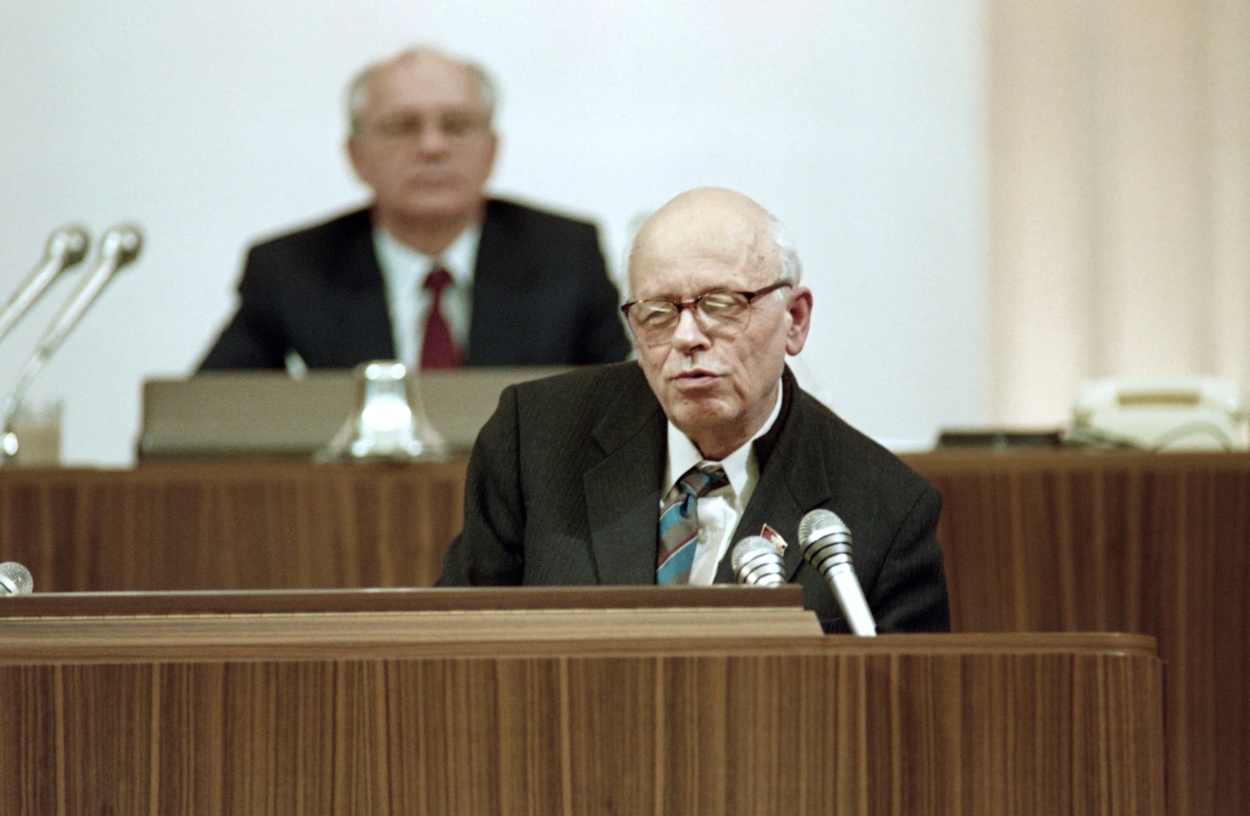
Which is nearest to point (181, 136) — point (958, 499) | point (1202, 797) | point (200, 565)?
point (200, 565)

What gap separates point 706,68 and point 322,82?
1104 mm

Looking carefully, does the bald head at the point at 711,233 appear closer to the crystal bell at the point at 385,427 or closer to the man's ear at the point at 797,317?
the man's ear at the point at 797,317

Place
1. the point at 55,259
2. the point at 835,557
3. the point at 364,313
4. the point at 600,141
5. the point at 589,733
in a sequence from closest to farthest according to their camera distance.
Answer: the point at 589,733
the point at 835,557
the point at 55,259
the point at 364,313
the point at 600,141

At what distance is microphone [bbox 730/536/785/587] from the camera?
1.46 metres

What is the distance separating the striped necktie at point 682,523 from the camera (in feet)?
6.39

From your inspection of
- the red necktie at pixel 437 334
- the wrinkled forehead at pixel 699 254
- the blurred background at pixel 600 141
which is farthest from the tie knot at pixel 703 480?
the blurred background at pixel 600 141

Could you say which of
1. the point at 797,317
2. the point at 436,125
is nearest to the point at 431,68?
the point at 436,125

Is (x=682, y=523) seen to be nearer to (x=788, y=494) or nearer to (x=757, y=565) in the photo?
(x=788, y=494)

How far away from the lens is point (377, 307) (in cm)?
393

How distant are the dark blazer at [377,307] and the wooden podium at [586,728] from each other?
2614 mm

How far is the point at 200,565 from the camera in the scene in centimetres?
266

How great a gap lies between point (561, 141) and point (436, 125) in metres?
0.75

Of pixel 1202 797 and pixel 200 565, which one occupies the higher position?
pixel 200 565

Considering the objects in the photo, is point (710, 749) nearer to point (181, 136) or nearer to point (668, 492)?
Answer: point (668, 492)
